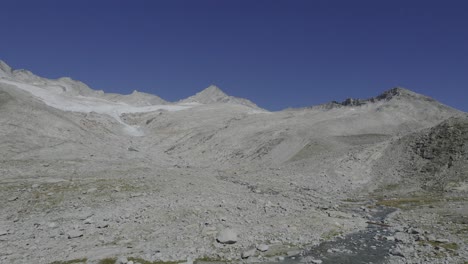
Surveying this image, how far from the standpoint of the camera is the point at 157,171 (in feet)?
208

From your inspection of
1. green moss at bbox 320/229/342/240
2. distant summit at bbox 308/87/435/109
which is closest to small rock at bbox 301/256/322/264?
green moss at bbox 320/229/342/240

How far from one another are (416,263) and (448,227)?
44.2 ft

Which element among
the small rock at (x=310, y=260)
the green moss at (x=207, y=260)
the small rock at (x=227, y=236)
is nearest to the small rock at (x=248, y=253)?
the green moss at (x=207, y=260)

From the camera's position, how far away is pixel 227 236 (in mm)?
32125

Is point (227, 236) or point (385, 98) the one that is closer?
point (227, 236)

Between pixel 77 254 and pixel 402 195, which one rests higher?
pixel 402 195

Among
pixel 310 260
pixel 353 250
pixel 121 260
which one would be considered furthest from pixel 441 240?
pixel 121 260

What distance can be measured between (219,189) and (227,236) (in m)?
20.9

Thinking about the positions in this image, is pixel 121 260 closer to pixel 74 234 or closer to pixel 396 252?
pixel 74 234

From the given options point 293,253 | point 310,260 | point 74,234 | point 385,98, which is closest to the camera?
point 310,260

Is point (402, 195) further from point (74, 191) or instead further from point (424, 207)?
point (74, 191)

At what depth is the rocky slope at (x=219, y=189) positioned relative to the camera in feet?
104

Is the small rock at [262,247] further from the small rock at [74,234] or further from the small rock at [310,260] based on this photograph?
the small rock at [74,234]

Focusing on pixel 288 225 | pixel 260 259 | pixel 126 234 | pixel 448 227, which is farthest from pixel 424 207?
pixel 126 234
